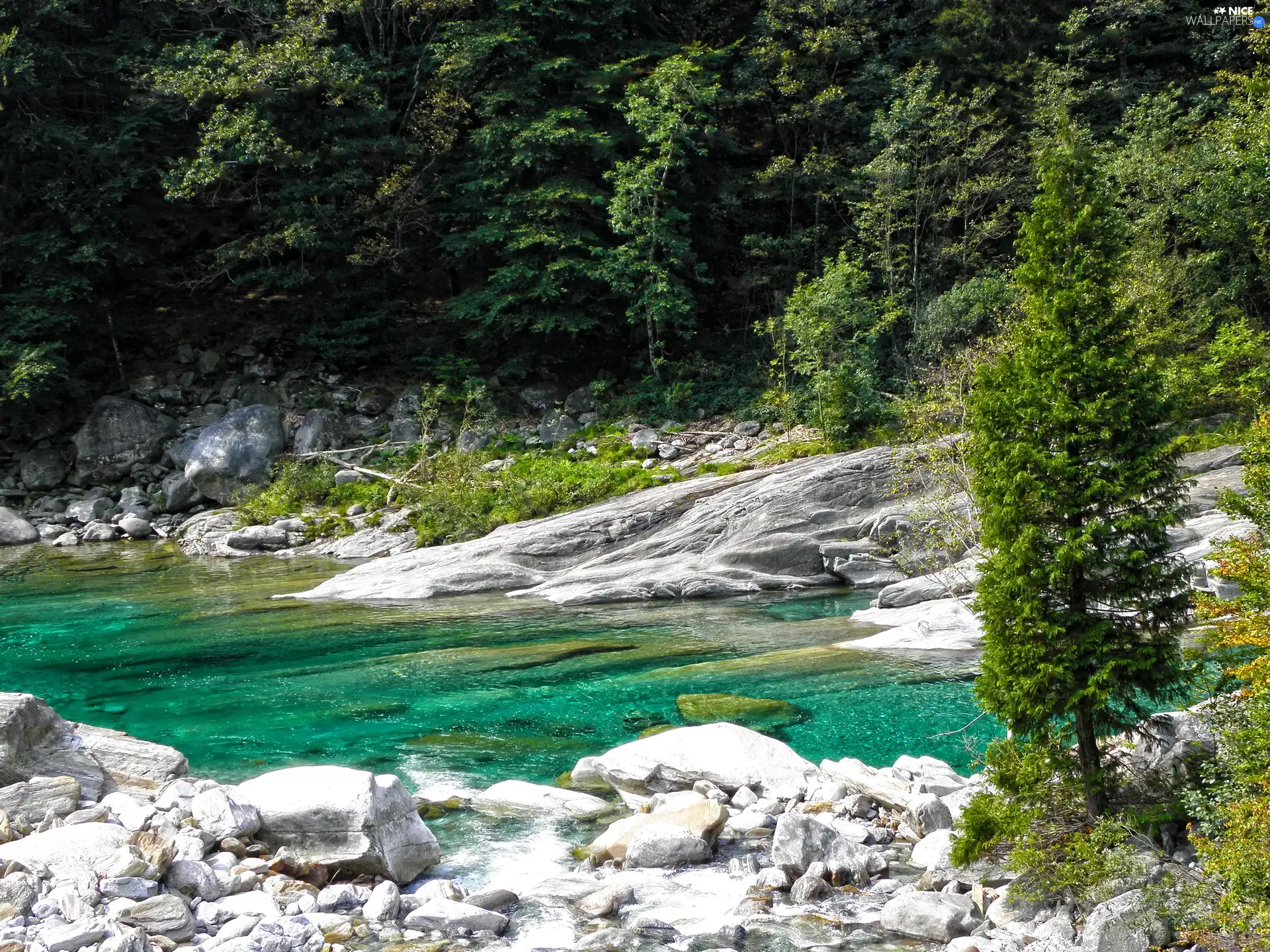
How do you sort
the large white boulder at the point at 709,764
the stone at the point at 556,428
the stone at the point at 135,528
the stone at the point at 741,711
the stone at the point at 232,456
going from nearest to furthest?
the large white boulder at the point at 709,764, the stone at the point at 741,711, the stone at the point at 135,528, the stone at the point at 232,456, the stone at the point at 556,428

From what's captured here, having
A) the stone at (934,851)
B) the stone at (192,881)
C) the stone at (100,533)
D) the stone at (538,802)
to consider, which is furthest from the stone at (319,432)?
the stone at (934,851)

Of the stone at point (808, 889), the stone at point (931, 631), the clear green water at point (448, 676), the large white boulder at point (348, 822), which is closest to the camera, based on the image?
the stone at point (808, 889)

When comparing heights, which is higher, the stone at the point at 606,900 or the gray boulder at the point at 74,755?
the gray boulder at the point at 74,755

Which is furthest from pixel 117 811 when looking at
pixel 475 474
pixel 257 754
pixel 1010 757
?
pixel 475 474

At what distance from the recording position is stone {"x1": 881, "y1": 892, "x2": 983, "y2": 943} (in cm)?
808

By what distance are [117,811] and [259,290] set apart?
37287 millimetres

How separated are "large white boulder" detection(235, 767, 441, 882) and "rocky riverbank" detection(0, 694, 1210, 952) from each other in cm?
2

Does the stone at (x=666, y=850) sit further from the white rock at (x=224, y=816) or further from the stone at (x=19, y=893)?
the stone at (x=19, y=893)

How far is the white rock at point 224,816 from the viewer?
9625 millimetres

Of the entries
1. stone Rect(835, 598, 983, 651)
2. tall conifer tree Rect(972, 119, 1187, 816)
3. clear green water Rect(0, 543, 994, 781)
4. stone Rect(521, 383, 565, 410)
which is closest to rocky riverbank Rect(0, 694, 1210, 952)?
tall conifer tree Rect(972, 119, 1187, 816)

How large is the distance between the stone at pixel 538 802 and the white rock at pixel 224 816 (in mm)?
2831

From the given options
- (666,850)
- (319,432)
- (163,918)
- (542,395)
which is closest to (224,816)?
(163,918)

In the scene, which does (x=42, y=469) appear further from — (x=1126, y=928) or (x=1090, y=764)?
(x=1126, y=928)

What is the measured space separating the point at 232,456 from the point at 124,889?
31182mm
